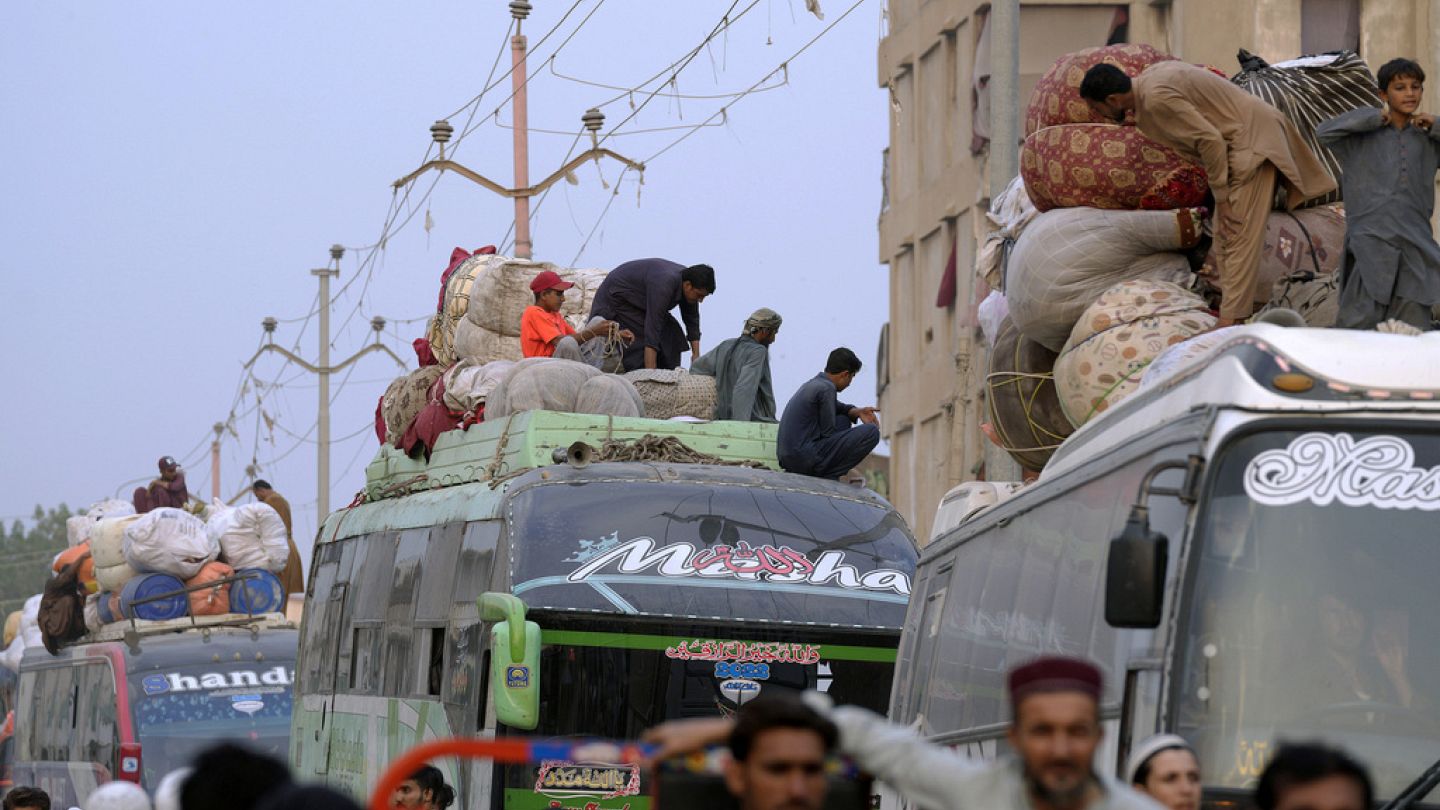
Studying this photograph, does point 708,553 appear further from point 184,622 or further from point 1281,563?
point 184,622

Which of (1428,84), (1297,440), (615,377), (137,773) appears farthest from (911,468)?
(1297,440)

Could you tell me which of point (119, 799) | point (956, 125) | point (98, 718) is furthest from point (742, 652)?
point (956, 125)

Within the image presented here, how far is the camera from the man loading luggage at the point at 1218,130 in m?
10.5

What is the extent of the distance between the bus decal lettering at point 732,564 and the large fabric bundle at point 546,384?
1.69 meters

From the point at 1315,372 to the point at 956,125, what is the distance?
1233 inches

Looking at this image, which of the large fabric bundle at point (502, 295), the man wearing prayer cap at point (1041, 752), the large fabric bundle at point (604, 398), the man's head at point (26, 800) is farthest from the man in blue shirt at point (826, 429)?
the man wearing prayer cap at point (1041, 752)

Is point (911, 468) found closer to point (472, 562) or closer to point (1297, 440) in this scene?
point (472, 562)

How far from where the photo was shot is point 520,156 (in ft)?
93.7

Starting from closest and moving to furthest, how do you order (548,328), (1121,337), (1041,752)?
(1041,752) → (1121,337) → (548,328)

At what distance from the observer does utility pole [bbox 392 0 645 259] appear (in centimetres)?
2745

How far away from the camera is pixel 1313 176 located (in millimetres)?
11039

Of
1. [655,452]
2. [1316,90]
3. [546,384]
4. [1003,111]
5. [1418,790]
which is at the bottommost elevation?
[1418,790]

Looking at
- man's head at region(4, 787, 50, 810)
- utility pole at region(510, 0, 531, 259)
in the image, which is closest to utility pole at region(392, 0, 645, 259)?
utility pole at region(510, 0, 531, 259)

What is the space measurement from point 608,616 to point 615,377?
8.49 feet
